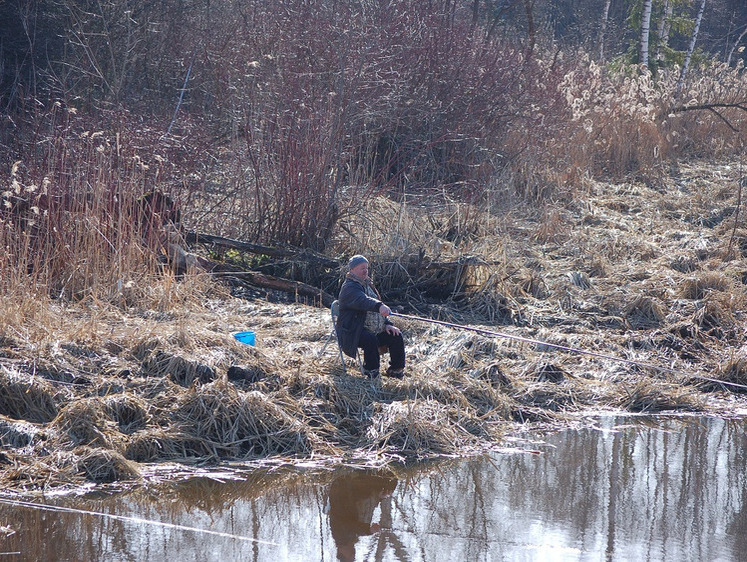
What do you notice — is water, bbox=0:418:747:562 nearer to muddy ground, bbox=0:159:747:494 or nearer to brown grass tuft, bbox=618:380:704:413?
muddy ground, bbox=0:159:747:494

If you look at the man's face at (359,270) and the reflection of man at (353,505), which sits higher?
the man's face at (359,270)

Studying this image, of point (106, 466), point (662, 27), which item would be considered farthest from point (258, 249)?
point (662, 27)

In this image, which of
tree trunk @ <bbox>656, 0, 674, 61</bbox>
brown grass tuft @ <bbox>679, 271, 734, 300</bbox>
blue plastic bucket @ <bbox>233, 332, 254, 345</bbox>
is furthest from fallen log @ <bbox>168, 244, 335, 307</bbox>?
tree trunk @ <bbox>656, 0, 674, 61</bbox>

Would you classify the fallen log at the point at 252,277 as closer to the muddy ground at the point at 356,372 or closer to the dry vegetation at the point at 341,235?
the dry vegetation at the point at 341,235

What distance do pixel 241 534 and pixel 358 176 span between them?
6.60 meters

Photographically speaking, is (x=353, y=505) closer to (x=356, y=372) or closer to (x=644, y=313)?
(x=356, y=372)

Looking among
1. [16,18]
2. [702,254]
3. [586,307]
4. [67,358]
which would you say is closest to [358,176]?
[586,307]

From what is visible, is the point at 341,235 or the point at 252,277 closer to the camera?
the point at 252,277

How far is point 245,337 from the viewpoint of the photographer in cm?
701

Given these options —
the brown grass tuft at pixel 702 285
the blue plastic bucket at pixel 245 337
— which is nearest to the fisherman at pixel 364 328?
the blue plastic bucket at pixel 245 337

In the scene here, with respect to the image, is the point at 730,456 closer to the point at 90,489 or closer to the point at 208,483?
the point at 208,483

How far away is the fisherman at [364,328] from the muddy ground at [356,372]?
0.17m

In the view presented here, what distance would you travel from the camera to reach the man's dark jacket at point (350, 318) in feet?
21.3

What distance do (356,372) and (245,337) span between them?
94 cm
